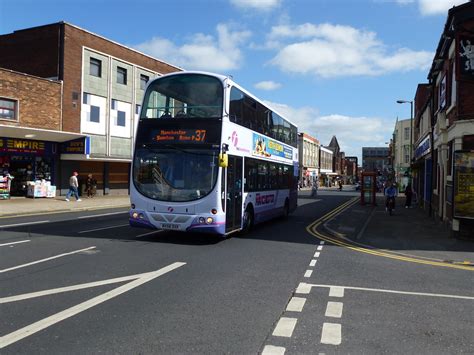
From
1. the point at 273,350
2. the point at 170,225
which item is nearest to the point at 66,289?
the point at 273,350

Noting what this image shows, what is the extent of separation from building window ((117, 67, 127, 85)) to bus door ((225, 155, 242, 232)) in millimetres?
24289

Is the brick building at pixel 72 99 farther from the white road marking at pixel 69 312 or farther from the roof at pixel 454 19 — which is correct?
the roof at pixel 454 19

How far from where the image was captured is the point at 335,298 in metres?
6.38

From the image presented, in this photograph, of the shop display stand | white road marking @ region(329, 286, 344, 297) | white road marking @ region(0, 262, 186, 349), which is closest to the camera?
white road marking @ region(0, 262, 186, 349)

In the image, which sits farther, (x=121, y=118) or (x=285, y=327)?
(x=121, y=118)

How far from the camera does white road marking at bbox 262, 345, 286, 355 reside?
4293 mm

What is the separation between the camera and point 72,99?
28.9 metres

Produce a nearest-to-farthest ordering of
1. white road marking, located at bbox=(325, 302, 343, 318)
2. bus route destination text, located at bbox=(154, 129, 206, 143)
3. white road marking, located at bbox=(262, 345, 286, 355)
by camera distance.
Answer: white road marking, located at bbox=(262, 345, 286, 355), white road marking, located at bbox=(325, 302, 343, 318), bus route destination text, located at bbox=(154, 129, 206, 143)

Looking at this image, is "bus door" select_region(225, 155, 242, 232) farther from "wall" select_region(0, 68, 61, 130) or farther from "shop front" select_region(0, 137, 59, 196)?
"shop front" select_region(0, 137, 59, 196)

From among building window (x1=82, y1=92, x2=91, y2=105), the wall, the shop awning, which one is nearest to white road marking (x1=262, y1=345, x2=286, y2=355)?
the shop awning

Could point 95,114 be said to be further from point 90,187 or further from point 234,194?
point 234,194

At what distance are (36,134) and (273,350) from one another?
80.4ft

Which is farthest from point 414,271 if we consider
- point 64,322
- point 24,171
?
point 24,171

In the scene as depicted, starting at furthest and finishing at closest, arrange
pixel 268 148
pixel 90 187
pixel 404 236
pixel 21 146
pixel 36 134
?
1. pixel 90 187
2. pixel 21 146
3. pixel 36 134
4. pixel 268 148
5. pixel 404 236
